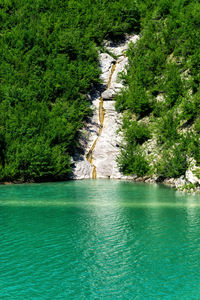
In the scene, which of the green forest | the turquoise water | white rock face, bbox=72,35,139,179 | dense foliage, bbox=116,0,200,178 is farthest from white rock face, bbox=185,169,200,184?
white rock face, bbox=72,35,139,179

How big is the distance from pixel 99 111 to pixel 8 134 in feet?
42.3

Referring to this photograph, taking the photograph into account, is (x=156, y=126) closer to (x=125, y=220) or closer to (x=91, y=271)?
(x=125, y=220)

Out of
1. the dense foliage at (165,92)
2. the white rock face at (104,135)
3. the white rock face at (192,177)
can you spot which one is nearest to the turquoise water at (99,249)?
the white rock face at (192,177)

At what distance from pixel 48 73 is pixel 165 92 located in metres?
12.2

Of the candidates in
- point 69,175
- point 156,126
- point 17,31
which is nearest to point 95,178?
point 69,175

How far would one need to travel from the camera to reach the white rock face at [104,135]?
3641cm

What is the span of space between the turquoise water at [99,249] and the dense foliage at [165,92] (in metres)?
8.98

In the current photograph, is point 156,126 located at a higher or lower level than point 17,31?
lower

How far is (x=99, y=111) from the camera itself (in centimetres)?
4050

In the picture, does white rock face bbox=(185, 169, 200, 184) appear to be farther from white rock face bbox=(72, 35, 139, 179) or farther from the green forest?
white rock face bbox=(72, 35, 139, 179)

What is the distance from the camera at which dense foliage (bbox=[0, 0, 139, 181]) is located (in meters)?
31.0

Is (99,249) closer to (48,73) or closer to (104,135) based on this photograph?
(104,135)

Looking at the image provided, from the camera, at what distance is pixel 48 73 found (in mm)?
37781

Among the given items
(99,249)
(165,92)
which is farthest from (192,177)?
(99,249)
